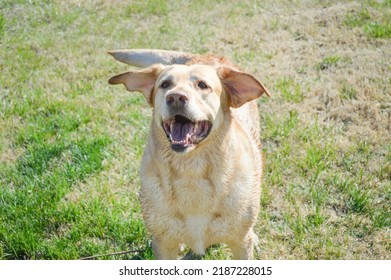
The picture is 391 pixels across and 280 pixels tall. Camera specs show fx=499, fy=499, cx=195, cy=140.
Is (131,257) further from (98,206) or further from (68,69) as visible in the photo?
(68,69)

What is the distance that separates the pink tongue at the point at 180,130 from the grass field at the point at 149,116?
4.05ft

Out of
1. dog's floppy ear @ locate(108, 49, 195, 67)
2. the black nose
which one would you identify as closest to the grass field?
dog's floppy ear @ locate(108, 49, 195, 67)

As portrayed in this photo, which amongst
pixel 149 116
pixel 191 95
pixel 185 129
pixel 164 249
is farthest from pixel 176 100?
pixel 149 116

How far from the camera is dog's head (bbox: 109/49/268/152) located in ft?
10.1

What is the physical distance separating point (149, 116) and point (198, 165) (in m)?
2.67

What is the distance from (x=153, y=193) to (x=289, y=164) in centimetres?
195

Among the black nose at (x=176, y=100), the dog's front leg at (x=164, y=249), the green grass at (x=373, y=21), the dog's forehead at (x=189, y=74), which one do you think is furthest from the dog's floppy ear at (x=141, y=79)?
the green grass at (x=373, y=21)

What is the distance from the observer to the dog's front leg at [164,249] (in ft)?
11.3

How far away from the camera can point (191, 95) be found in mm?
3117

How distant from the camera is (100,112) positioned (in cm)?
593

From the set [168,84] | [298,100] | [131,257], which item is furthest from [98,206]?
[298,100]

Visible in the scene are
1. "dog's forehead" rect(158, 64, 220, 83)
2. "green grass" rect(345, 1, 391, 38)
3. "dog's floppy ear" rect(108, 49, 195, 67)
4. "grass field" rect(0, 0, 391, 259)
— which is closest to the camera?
"dog's forehead" rect(158, 64, 220, 83)

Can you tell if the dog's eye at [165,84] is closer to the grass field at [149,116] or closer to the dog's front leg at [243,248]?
the dog's front leg at [243,248]

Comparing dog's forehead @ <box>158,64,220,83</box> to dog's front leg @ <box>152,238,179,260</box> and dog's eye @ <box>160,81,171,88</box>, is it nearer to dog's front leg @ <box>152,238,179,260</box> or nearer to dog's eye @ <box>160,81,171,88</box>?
dog's eye @ <box>160,81,171,88</box>
